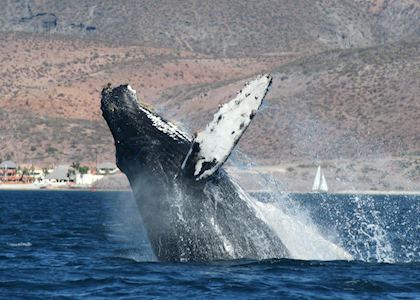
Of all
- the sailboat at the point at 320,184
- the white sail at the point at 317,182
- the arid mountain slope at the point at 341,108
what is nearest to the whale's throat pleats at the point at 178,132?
the white sail at the point at 317,182

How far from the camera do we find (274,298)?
54.1 feet

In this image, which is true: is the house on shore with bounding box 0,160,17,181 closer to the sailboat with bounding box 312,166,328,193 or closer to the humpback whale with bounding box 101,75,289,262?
the sailboat with bounding box 312,166,328,193

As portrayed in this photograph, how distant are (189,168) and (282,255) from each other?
3.09 m

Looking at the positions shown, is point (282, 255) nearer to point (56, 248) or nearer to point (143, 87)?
point (56, 248)

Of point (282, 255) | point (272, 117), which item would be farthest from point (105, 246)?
point (272, 117)

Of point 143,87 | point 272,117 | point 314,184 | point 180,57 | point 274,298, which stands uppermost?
point 180,57

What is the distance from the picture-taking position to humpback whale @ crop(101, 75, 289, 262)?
1714 cm

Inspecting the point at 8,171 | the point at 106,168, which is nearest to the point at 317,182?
the point at 106,168

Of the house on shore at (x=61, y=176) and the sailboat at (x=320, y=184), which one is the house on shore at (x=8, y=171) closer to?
the house on shore at (x=61, y=176)

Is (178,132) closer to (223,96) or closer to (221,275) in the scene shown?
(221,275)

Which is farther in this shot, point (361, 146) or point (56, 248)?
point (361, 146)

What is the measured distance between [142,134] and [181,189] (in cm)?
113

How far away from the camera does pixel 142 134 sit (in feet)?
57.1

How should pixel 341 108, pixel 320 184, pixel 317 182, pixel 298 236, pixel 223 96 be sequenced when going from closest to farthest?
pixel 298 236 → pixel 317 182 → pixel 320 184 → pixel 341 108 → pixel 223 96
